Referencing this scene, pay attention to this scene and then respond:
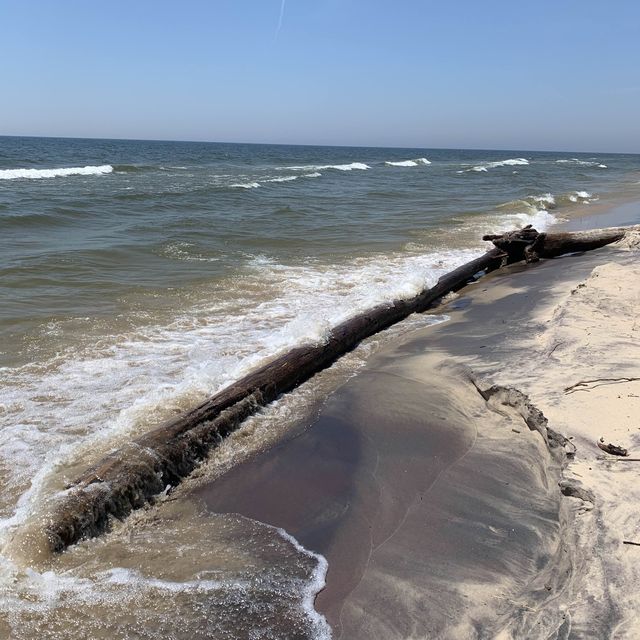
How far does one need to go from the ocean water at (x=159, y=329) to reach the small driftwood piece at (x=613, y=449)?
2050 mm

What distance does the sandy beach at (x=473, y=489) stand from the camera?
273 cm

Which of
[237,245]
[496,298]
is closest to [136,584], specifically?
[496,298]

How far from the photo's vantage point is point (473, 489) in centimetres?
383

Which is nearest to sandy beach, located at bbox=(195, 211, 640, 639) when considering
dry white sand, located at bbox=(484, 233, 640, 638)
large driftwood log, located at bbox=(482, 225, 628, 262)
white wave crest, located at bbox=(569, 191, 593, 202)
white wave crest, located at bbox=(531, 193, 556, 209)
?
dry white sand, located at bbox=(484, 233, 640, 638)

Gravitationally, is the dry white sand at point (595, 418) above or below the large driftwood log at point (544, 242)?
below

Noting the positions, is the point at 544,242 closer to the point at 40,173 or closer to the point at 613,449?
the point at 613,449

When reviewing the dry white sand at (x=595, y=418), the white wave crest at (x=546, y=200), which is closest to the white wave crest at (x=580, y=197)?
the white wave crest at (x=546, y=200)

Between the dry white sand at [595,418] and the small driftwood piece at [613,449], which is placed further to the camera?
the small driftwood piece at [613,449]

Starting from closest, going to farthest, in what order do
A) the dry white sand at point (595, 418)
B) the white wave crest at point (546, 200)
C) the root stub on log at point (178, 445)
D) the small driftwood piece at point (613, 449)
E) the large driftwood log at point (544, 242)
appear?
the dry white sand at point (595, 418)
the root stub on log at point (178, 445)
the small driftwood piece at point (613, 449)
the large driftwood log at point (544, 242)
the white wave crest at point (546, 200)

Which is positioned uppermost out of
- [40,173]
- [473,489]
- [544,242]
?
[40,173]

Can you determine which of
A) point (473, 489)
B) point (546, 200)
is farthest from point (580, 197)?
point (473, 489)

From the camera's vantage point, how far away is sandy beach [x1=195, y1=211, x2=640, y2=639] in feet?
8.95

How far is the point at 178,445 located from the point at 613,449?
9.95 ft

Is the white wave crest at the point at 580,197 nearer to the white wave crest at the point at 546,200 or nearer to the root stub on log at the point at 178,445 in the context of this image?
the white wave crest at the point at 546,200
